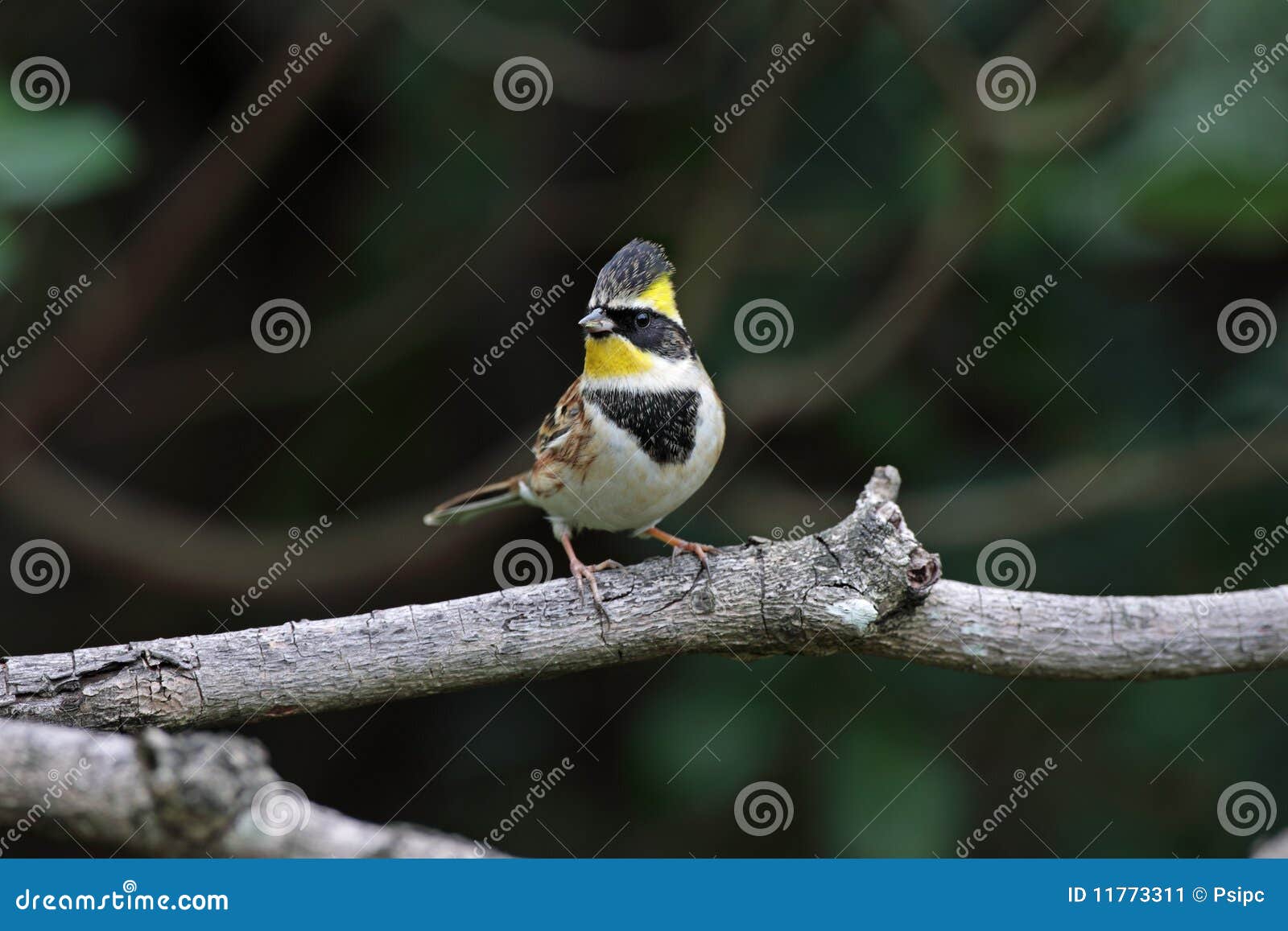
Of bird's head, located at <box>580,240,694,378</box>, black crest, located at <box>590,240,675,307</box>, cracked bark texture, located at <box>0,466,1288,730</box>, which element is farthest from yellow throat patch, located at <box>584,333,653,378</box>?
cracked bark texture, located at <box>0,466,1288,730</box>

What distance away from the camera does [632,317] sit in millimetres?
3922

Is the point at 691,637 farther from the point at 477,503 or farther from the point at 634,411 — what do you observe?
the point at 477,503

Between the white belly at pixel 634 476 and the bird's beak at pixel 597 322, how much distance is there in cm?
28

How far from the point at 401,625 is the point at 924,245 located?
306 centimetres

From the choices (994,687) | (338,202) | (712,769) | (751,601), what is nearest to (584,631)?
(751,601)

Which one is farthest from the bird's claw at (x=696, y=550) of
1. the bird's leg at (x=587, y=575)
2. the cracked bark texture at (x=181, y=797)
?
the cracked bark texture at (x=181, y=797)

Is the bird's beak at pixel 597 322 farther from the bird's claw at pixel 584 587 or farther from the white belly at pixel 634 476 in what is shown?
the bird's claw at pixel 584 587

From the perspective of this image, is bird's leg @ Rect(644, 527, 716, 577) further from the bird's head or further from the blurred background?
the blurred background

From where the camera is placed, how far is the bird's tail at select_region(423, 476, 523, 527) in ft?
15.2

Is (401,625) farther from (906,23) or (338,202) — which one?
(338,202)

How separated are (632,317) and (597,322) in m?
0.14

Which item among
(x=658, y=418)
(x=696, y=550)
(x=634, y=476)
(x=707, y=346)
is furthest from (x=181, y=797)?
(x=707, y=346)

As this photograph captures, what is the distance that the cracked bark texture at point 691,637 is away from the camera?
294cm

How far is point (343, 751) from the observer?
20.3 ft
